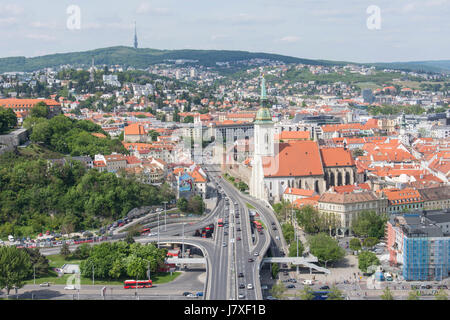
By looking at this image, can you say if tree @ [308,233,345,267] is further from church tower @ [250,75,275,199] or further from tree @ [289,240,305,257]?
church tower @ [250,75,275,199]

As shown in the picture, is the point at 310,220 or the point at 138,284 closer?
the point at 138,284

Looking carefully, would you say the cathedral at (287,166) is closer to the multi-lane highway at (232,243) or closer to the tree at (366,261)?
the multi-lane highway at (232,243)

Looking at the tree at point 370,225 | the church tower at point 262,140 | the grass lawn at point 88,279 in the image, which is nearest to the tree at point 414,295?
the tree at point 370,225

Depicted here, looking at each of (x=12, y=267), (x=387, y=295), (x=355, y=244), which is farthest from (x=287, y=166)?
(x=12, y=267)

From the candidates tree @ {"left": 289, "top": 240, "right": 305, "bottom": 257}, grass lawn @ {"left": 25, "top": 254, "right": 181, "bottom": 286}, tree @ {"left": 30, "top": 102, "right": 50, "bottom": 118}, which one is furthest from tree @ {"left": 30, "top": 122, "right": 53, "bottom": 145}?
tree @ {"left": 289, "top": 240, "right": 305, "bottom": 257}

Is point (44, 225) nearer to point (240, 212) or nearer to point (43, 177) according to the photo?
point (43, 177)

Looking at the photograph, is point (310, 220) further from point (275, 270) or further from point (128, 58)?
point (128, 58)
